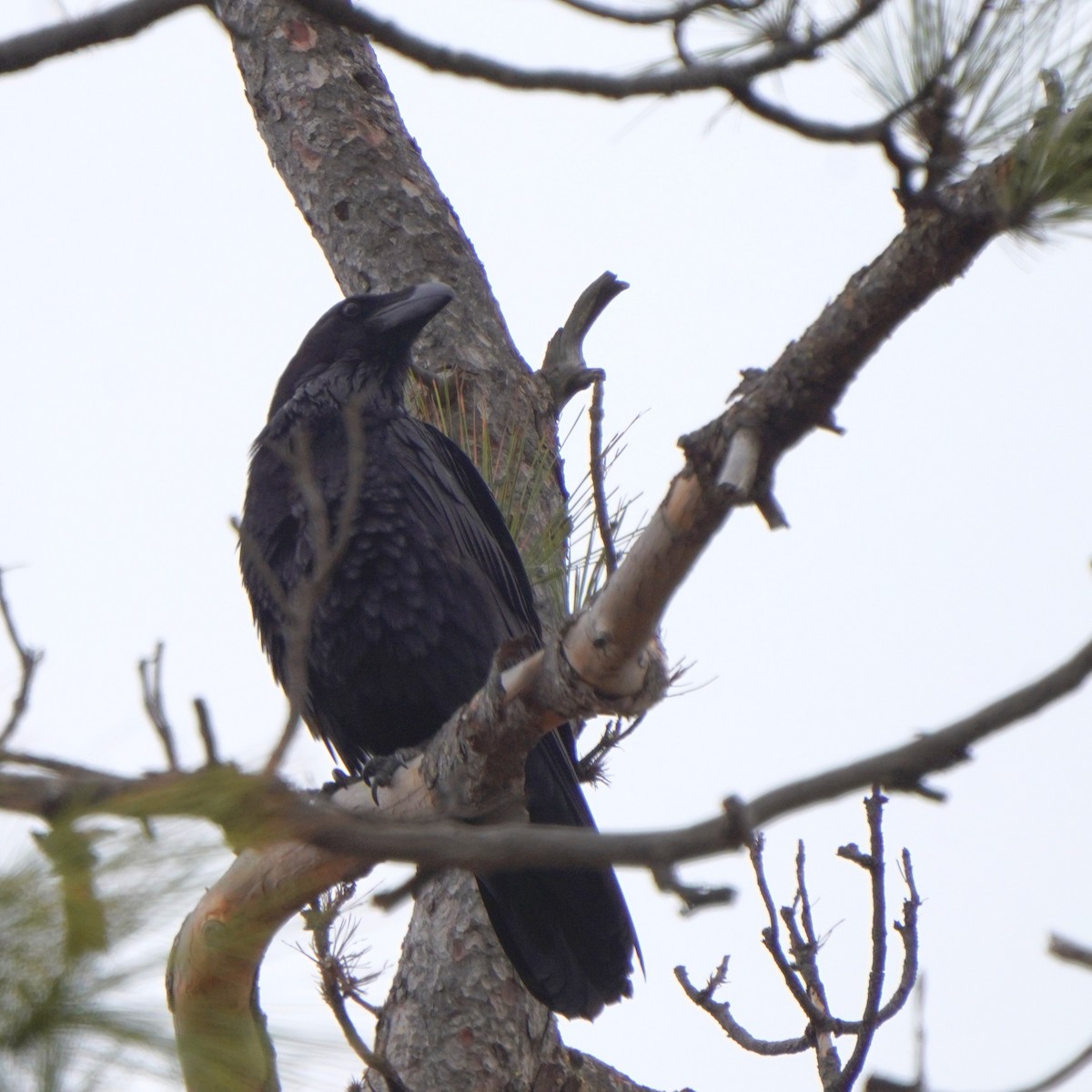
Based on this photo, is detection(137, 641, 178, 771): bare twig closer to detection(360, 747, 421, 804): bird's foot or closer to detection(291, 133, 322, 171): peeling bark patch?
detection(360, 747, 421, 804): bird's foot

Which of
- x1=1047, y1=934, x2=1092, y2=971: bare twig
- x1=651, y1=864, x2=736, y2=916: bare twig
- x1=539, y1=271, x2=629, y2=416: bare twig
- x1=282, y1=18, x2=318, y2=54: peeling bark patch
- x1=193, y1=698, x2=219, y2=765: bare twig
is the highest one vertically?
x1=282, y1=18, x2=318, y2=54: peeling bark patch

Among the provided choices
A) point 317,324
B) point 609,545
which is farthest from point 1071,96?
point 317,324

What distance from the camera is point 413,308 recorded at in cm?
570

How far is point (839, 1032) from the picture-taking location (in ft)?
12.0

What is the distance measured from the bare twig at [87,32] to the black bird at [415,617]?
222 centimetres

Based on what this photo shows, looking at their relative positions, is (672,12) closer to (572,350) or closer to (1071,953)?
(1071,953)

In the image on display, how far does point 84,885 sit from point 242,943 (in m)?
1.64

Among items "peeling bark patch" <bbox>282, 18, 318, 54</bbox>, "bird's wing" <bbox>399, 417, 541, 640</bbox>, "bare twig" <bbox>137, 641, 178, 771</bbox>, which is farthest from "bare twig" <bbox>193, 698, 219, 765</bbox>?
"peeling bark patch" <bbox>282, 18, 318, 54</bbox>

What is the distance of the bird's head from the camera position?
572cm

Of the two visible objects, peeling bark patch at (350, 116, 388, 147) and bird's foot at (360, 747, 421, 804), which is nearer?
bird's foot at (360, 747, 421, 804)

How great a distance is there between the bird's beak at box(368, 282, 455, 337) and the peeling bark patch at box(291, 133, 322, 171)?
116 centimetres

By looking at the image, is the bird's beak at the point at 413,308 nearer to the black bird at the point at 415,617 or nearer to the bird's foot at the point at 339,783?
the black bird at the point at 415,617

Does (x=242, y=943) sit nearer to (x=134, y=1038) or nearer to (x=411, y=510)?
(x=134, y=1038)

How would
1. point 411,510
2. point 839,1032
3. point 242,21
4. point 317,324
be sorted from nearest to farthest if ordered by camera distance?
1. point 839,1032
2. point 411,510
3. point 317,324
4. point 242,21
